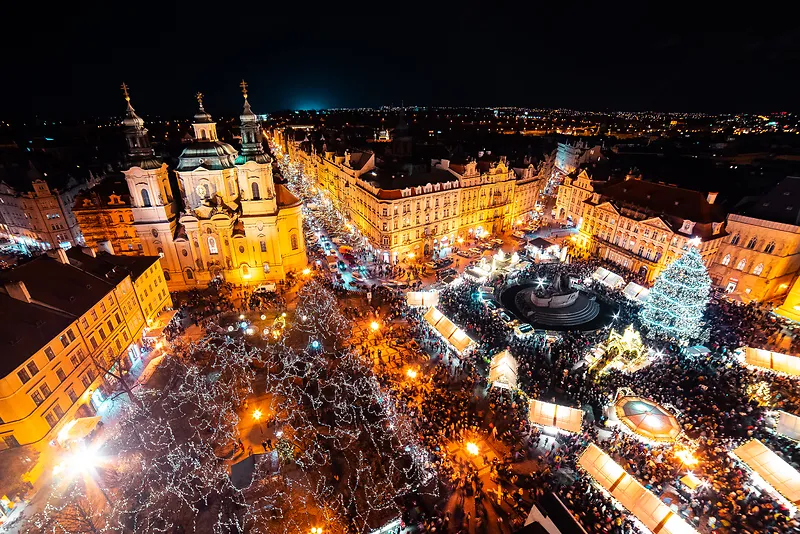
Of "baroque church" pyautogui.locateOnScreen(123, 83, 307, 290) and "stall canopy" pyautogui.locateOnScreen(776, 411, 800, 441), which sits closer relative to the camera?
"stall canopy" pyautogui.locateOnScreen(776, 411, 800, 441)

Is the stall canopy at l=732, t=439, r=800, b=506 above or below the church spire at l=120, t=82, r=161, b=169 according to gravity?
below

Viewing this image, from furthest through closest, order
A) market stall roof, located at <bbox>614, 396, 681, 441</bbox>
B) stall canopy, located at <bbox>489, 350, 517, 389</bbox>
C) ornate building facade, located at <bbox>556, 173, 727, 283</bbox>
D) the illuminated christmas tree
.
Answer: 1. ornate building facade, located at <bbox>556, 173, 727, 283</bbox>
2. the illuminated christmas tree
3. stall canopy, located at <bbox>489, 350, 517, 389</bbox>
4. market stall roof, located at <bbox>614, 396, 681, 441</bbox>

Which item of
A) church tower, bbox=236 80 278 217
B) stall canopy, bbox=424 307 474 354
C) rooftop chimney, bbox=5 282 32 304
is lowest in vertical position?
stall canopy, bbox=424 307 474 354

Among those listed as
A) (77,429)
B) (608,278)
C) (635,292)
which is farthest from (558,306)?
(77,429)

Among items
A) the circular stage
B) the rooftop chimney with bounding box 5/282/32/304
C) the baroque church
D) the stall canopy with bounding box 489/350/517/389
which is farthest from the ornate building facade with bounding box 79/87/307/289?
the stall canopy with bounding box 489/350/517/389

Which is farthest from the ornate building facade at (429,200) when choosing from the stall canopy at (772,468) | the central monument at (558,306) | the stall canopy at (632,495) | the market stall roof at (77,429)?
the stall canopy at (772,468)

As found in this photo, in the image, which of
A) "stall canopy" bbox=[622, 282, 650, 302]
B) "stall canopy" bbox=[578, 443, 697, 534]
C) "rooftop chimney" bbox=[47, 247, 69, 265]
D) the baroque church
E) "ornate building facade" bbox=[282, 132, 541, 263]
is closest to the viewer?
"stall canopy" bbox=[578, 443, 697, 534]

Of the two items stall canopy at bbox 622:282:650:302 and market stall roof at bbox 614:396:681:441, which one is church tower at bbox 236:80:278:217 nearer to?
market stall roof at bbox 614:396:681:441
